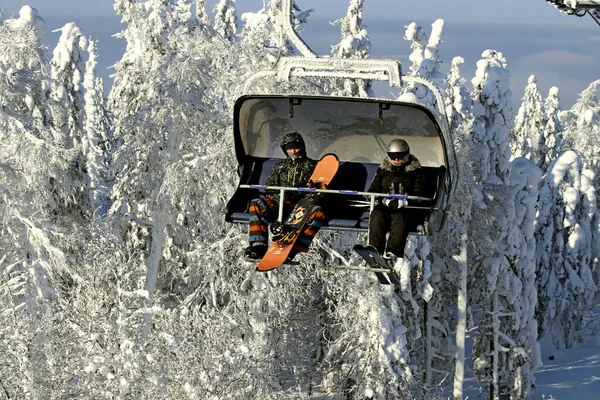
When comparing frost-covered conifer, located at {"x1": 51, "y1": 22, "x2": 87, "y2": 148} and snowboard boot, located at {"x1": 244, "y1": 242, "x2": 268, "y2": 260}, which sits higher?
frost-covered conifer, located at {"x1": 51, "y1": 22, "x2": 87, "y2": 148}

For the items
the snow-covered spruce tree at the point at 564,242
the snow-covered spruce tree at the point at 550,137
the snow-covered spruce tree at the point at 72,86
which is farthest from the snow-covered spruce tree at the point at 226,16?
the snow-covered spruce tree at the point at 550,137

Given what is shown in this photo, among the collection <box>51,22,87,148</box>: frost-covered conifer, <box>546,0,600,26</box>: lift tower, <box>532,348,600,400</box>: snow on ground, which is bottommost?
<box>532,348,600,400</box>: snow on ground

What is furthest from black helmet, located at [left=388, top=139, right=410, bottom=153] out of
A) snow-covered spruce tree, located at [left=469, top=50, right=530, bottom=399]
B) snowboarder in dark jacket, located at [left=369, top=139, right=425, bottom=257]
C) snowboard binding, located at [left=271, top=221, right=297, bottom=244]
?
snow-covered spruce tree, located at [left=469, top=50, right=530, bottom=399]

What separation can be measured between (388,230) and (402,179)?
1.94 ft

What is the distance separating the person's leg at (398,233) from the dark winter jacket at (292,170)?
113 centimetres

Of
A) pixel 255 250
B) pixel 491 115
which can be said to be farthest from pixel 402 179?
pixel 491 115

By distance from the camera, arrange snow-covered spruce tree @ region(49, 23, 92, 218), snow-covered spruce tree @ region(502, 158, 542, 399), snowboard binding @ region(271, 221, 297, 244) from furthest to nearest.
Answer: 1. snow-covered spruce tree @ region(502, 158, 542, 399)
2. snow-covered spruce tree @ region(49, 23, 92, 218)
3. snowboard binding @ region(271, 221, 297, 244)

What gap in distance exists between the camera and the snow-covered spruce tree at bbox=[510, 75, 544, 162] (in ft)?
164

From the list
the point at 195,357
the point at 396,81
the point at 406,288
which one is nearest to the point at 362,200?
the point at 396,81

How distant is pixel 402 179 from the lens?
9836 mm

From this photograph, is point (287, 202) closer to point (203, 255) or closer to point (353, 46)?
point (203, 255)

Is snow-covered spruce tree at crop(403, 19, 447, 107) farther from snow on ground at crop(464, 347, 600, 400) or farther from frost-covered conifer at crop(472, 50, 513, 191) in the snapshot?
snow on ground at crop(464, 347, 600, 400)

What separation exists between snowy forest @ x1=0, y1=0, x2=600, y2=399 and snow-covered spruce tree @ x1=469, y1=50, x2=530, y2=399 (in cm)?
6

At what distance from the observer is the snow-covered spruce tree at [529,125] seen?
4991 cm
